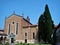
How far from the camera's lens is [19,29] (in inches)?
2000

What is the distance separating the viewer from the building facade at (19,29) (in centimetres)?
4950

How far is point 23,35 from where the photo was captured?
5031 cm

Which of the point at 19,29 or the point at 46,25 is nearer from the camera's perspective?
the point at 46,25

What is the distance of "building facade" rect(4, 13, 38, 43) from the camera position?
162 ft

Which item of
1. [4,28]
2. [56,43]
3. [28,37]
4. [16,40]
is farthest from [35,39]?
[56,43]

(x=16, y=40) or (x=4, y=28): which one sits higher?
(x=4, y=28)

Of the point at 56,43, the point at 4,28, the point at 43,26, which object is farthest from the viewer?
the point at 4,28

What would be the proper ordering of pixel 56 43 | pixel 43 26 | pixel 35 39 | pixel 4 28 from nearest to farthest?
1. pixel 56 43
2. pixel 43 26
3. pixel 35 39
4. pixel 4 28

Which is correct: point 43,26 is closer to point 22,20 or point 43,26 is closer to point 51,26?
point 51,26

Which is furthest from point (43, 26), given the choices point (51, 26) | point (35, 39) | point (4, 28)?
point (4, 28)

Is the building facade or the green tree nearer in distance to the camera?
the green tree

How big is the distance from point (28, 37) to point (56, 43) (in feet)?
69.4

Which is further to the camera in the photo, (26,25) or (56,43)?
(26,25)

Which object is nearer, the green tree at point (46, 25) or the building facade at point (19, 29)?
the green tree at point (46, 25)
